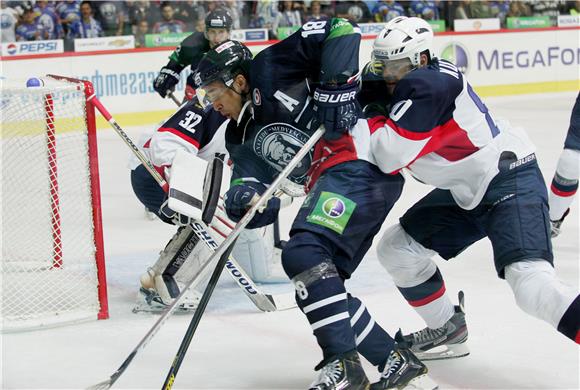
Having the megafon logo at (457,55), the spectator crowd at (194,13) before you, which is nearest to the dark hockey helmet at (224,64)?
the spectator crowd at (194,13)

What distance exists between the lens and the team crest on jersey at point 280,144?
2748 mm

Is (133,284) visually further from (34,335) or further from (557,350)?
(557,350)

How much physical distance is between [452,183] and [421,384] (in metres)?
0.58

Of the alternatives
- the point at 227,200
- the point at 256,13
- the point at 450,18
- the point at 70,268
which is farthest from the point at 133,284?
the point at 450,18

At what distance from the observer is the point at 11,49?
28.4ft

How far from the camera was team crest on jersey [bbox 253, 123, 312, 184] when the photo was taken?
275 cm

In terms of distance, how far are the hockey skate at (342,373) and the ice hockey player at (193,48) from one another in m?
2.90

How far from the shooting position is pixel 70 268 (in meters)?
4.23

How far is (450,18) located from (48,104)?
802cm

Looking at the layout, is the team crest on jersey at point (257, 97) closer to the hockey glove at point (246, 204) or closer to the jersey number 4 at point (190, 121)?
the hockey glove at point (246, 204)

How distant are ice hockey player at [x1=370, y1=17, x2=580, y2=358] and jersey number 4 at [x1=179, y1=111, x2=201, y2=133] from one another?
3.48 ft

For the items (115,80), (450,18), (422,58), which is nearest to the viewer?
(422,58)

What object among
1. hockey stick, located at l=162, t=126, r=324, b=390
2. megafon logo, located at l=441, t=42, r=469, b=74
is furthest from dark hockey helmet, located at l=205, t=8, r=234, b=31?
megafon logo, located at l=441, t=42, r=469, b=74

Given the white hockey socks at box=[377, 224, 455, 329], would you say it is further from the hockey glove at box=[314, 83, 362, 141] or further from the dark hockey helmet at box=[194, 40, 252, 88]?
the dark hockey helmet at box=[194, 40, 252, 88]
